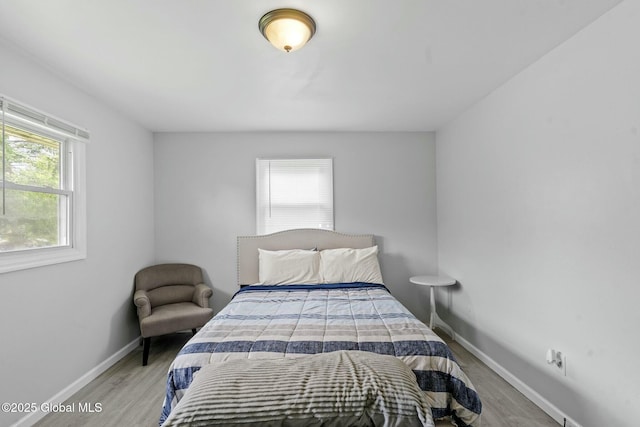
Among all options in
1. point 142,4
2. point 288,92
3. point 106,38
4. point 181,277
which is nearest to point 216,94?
point 288,92

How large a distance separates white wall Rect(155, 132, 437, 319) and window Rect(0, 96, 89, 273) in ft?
4.38

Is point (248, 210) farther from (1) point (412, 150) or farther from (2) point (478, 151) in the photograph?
(2) point (478, 151)

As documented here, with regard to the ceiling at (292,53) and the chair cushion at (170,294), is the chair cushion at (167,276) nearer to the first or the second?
the chair cushion at (170,294)

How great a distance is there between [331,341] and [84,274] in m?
2.23

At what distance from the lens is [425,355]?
1.94m

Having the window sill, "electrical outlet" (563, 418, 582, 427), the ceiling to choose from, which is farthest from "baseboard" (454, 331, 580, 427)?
the window sill

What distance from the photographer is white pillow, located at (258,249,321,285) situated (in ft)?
12.1

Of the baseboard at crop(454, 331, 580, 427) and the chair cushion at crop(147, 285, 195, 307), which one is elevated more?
the chair cushion at crop(147, 285, 195, 307)

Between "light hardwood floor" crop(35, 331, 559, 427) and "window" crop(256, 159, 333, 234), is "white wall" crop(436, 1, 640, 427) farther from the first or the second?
"window" crop(256, 159, 333, 234)

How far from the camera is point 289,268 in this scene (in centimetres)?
373

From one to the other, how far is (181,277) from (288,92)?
8.25ft

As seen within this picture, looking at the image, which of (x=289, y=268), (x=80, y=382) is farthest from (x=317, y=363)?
(x=80, y=382)

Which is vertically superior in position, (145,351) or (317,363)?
(317,363)

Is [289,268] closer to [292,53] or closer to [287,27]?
[292,53]
